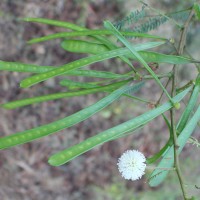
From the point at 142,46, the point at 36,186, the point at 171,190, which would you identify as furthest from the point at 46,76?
the point at 171,190

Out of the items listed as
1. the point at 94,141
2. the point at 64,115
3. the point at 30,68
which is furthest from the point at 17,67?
the point at 64,115

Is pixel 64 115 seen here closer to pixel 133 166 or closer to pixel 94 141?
pixel 133 166

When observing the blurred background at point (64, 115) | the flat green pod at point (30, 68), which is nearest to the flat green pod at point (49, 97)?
the flat green pod at point (30, 68)

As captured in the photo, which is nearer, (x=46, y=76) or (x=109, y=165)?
(x=46, y=76)

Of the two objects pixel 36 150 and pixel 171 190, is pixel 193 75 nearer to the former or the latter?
pixel 171 190

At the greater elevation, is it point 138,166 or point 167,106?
point 167,106

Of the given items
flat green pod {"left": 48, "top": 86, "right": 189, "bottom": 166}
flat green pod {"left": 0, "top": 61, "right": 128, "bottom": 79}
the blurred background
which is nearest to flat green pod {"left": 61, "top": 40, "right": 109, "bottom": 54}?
flat green pod {"left": 0, "top": 61, "right": 128, "bottom": 79}

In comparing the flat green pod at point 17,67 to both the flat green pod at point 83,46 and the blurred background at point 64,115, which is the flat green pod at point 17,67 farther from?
the blurred background at point 64,115
